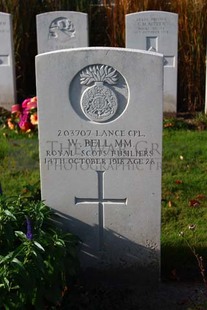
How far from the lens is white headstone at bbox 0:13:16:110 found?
870cm

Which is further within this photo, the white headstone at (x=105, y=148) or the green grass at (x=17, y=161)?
the green grass at (x=17, y=161)

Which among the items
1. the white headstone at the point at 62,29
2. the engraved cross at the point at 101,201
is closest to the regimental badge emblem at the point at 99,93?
the engraved cross at the point at 101,201

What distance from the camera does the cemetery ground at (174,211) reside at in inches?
137

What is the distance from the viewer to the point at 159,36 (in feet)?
27.4

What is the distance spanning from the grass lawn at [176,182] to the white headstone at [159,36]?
3.76 feet

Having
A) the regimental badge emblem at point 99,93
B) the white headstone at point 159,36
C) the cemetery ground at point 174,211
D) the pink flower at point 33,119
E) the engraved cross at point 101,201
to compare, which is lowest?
the cemetery ground at point 174,211

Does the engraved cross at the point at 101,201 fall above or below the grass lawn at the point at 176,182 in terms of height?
above

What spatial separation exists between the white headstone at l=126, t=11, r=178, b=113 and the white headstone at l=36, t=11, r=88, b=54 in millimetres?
740

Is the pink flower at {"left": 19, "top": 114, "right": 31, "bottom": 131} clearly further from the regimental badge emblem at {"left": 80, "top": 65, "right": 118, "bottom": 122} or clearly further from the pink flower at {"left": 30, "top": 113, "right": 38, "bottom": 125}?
the regimental badge emblem at {"left": 80, "top": 65, "right": 118, "bottom": 122}

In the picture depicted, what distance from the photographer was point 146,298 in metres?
3.56

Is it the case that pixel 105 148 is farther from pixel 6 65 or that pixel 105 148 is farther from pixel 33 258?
pixel 6 65

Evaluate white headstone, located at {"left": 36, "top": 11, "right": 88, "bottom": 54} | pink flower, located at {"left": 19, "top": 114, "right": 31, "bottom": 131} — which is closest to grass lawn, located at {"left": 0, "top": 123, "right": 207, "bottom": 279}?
pink flower, located at {"left": 19, "top": 114, "right": 31, "bottom": 131}

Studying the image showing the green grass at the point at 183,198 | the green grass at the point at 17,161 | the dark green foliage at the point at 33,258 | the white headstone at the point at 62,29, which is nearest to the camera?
the dark green foliage at the point at 33,258

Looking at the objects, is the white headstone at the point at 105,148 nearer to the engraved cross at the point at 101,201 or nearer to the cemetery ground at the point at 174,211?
the engraved cross at the point at 101,201
